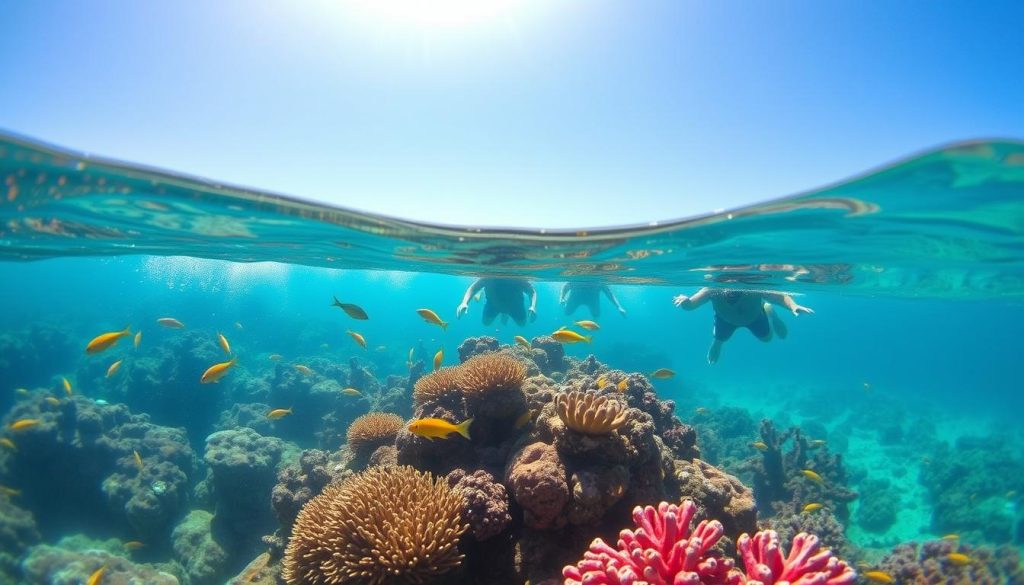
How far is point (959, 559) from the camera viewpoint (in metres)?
8.88

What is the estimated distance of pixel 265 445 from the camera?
42.9 feet

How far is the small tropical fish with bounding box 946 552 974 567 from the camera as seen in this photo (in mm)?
8821

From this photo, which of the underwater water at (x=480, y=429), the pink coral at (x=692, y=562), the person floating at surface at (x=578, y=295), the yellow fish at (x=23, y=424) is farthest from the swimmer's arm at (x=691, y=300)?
the yellow fish at (x=23, y=424)

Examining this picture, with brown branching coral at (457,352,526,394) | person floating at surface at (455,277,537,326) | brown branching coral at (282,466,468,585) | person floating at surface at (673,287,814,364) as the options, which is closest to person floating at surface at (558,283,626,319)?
person floating at surface at (455,277,537,326)

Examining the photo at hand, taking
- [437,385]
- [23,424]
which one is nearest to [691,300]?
[437,385]

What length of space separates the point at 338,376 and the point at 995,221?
26464mm

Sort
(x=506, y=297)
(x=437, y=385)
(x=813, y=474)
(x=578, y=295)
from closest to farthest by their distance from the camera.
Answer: (x=437, y=385), (x=813, y=474), (x=506, y=297), (x=578, y=295)

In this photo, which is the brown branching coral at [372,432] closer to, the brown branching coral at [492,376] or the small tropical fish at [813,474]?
the brown branching coral at [492,376]

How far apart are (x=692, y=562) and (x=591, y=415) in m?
1.97

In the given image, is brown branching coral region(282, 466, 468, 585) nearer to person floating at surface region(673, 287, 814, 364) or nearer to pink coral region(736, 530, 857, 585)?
pink coral region(736, 530, 857, 585)

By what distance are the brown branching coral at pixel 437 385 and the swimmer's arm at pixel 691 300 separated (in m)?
8.09

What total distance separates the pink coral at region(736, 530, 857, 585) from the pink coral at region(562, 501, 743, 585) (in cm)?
19

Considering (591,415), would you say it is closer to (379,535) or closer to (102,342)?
(379,535)

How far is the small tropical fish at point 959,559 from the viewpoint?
347 inches
